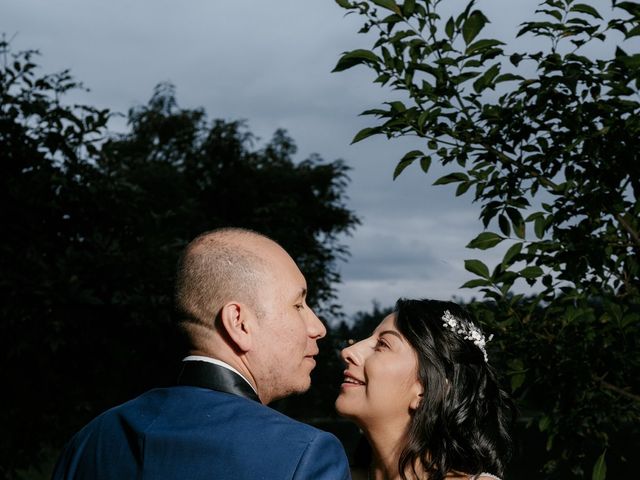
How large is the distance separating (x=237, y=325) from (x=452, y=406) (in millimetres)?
1876

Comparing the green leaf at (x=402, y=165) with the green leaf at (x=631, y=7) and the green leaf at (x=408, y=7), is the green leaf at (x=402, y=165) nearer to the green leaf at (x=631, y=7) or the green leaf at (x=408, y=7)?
the green leaf at (x=408, y=7)

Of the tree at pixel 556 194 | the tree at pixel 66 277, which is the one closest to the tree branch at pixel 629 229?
the tree at pixel 556 194

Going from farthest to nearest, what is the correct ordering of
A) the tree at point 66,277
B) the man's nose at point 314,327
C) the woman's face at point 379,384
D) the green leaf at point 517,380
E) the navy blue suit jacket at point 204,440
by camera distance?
the tree at point 66,277 < the woman's face at point 379,384 < the green leaf at point 517,380 < the man's nose at point 314,327 < the navy blue suit jacket at point 204,440

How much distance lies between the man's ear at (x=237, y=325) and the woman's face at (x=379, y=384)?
1.53 meters

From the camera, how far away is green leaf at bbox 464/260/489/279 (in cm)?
408

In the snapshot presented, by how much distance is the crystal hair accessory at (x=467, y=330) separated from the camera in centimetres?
427

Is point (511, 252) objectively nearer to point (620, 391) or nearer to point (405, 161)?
point (405, 161)

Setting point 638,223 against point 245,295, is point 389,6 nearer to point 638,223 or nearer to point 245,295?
point 638,223

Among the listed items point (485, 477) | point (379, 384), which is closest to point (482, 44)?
point (379, 384)

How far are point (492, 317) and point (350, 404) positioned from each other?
78 cm

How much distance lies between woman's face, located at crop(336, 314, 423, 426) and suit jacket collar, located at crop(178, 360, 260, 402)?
1.52 m

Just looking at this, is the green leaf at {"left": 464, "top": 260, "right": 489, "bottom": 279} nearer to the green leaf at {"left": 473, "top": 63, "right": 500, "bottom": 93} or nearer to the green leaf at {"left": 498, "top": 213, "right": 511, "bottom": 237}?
the green leaf at {"left": 498, "top": 213, "right": 511, "bottom": 237}

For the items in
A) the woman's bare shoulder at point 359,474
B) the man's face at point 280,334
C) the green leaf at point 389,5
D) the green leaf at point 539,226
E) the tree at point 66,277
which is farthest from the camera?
the tree at point 66,277

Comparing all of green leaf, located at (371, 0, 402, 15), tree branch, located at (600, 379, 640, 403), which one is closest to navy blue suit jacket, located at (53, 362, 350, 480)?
tree branch, located at (600, 379, 640, 403)
